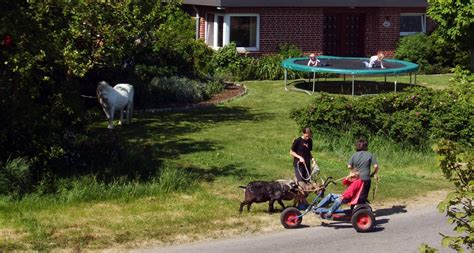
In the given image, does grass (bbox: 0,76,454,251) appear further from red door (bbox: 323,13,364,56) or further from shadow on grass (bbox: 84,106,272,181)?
red door (bbox: 323,13,364,56)

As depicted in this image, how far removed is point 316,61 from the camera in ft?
91.1

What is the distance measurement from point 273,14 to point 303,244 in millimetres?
22410

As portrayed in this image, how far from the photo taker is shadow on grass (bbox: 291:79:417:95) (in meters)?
27.8

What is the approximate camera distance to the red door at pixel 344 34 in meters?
35.3

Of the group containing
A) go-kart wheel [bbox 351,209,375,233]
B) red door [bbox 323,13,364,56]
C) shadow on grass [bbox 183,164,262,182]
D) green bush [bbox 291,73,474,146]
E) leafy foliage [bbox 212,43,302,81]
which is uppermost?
red door [bbox 323,13,364,56]

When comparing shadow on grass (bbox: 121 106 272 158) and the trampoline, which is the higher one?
the trampoline

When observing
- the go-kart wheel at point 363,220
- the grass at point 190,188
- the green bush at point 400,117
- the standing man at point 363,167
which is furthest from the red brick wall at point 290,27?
the go-kart wheel at point 363,220

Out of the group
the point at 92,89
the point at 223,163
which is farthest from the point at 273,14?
the point at 223,163

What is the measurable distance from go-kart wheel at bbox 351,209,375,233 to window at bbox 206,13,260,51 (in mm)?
20814

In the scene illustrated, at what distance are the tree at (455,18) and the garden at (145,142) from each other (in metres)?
0.51

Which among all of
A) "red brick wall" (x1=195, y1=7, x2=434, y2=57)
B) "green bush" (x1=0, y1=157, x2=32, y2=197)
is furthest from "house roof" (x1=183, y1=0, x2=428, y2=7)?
"green bush" (x1=0, y1=157, x2=32, y2=197)

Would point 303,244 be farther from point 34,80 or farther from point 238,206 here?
point 34,80

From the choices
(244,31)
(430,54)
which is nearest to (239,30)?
(244,31)

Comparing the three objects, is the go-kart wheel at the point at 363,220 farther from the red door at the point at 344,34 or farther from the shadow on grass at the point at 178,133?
the red door at the point at 344,34
